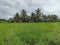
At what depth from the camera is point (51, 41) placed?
293 inches

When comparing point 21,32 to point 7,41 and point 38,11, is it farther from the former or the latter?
point 38,11

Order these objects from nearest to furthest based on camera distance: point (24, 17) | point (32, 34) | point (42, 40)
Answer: point (42, 40), point (32, 34), point (24, 17)

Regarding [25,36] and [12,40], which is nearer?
[12,40]

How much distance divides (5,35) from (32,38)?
1110 mm

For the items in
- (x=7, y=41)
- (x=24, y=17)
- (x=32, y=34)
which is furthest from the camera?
(x=24, y=17)

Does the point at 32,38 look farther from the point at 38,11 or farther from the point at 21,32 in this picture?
the point at 38,11

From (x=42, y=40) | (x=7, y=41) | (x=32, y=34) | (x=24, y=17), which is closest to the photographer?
(x=7, y=41)

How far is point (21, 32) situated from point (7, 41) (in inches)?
66.2

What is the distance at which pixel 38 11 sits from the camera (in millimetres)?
47562

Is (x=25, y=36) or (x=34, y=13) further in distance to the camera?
(x=34, y=13)

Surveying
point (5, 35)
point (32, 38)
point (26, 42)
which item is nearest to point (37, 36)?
point (32, 38)

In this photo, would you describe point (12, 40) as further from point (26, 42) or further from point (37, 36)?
point (37, 36)

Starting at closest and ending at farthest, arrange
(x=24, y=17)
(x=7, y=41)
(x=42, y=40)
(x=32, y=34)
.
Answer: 1. (x=7, y=41)
2. (x=42, y=40)
3. (x=32, y=34)
4. (x=24, y=17)

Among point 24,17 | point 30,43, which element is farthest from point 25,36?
point 24,17
